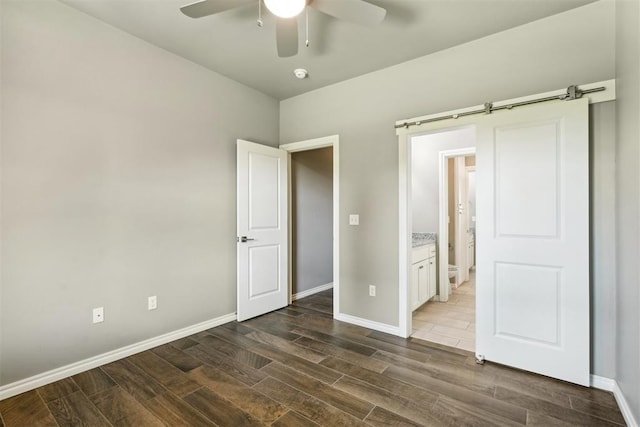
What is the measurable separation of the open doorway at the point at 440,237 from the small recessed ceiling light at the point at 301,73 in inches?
64.2

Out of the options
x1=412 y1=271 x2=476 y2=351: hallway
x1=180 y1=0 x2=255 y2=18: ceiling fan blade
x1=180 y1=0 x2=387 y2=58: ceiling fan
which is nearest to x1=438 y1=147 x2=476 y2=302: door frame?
x1=412 y1=271 x2=476 y2=351: hallway

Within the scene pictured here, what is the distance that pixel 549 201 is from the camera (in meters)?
2.19

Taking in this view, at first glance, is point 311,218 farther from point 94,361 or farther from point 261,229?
point 94,361

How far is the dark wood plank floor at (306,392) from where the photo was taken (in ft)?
5.85

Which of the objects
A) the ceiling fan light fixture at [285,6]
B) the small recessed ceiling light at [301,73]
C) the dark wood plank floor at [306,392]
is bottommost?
the dark wood plank floor at [306,392]

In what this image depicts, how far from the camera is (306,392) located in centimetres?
204

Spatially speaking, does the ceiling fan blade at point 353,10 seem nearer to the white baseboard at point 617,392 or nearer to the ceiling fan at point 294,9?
the ceiling fan at point 294,9

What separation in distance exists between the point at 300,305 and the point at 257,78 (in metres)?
2.84

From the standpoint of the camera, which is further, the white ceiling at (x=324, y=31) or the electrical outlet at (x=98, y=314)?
the electrical outlet at (x=98, y=314)

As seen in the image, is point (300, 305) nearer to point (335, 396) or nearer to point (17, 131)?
point (335, 396)

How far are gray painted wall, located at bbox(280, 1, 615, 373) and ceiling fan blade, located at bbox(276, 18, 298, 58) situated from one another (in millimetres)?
1291

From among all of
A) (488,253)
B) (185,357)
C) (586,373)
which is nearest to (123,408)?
(185,357)

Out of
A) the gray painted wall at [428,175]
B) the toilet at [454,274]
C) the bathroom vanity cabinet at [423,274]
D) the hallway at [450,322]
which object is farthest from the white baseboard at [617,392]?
the toilet at [454,274]

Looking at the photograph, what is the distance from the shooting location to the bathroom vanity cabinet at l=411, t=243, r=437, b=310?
348 cm
